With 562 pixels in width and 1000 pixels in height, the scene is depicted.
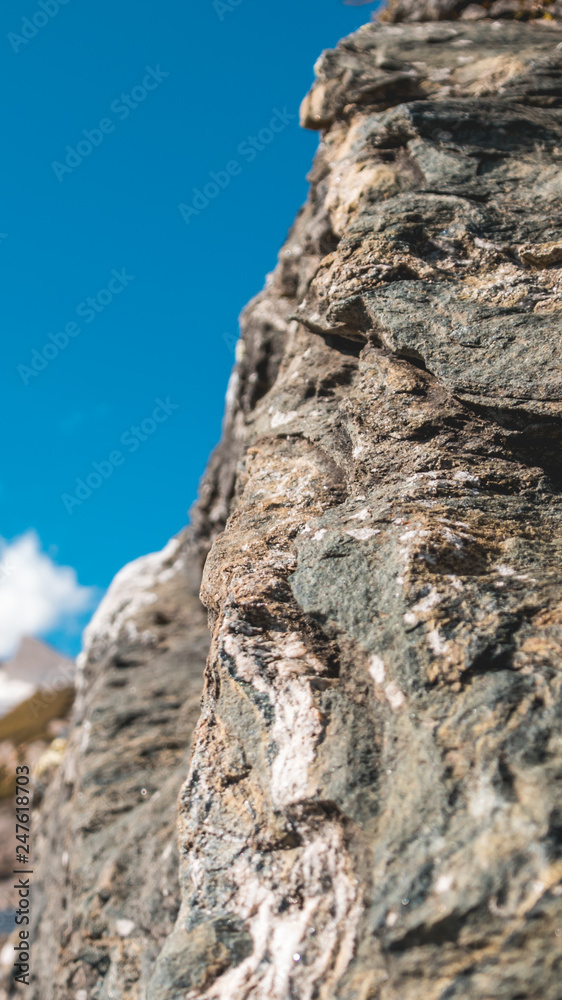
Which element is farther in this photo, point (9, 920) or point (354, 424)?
point (9, 920)

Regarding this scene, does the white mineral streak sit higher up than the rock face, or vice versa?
the rock face

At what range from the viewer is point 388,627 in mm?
5086

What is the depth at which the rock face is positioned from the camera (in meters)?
3.98

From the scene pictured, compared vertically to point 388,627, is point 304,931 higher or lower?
lower

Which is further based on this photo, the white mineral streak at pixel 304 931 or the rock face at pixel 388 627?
the white mineral streak at pixel 304 931

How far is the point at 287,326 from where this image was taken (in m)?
12.0

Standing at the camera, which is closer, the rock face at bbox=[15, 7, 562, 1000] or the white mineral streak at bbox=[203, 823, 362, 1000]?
the rock face at bbox=[15, 7, 562, 1000]

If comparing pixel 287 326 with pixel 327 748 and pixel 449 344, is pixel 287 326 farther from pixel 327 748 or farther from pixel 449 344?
pixel 327 748

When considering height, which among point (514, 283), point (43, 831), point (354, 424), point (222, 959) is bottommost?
point (222, 959)

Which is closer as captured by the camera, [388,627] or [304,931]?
[304,931]

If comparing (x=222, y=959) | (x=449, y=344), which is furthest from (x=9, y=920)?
(x=449, y=344)

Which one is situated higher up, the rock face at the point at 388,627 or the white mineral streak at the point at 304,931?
the rock face at the point at 388,627

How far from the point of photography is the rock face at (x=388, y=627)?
398 centimetres

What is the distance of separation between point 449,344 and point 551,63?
22.5ft
